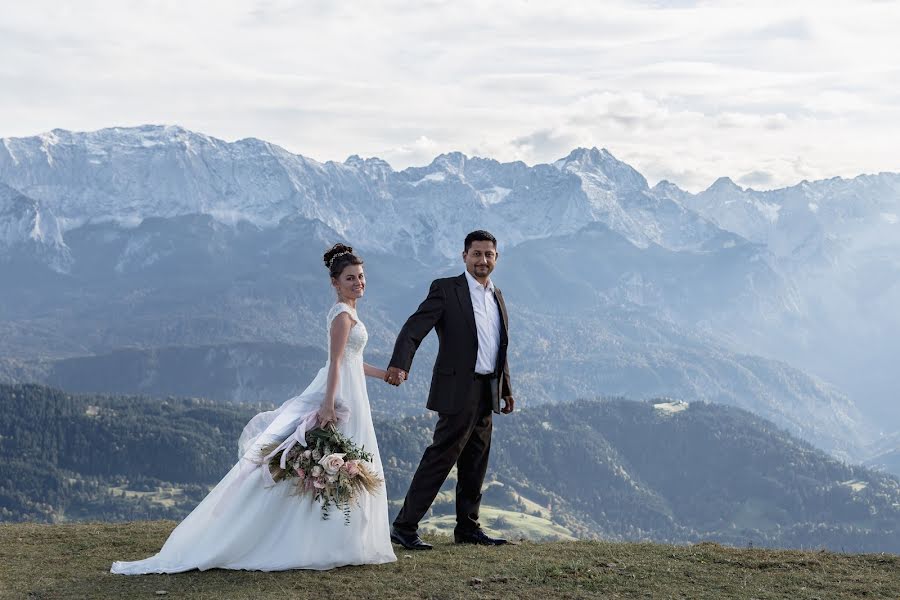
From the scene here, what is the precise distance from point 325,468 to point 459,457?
2.60 meters

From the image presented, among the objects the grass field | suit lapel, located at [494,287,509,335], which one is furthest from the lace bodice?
the grass field

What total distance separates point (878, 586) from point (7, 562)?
12406 mm

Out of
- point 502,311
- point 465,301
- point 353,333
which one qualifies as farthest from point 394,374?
point 502,311

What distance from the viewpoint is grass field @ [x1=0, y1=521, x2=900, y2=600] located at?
12.7m

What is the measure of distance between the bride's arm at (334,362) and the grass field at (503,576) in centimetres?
219

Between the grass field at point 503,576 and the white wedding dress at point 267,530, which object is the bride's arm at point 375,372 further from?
the grass field at point 503,576

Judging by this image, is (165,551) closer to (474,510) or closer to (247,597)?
(247,597)

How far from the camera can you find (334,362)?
1413 cm

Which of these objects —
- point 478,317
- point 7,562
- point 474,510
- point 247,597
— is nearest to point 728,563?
point 474,510

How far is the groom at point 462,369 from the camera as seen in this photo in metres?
14.8

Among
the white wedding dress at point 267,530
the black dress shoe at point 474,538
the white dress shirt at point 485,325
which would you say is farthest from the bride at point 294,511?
the black dress shoe at point 474,538

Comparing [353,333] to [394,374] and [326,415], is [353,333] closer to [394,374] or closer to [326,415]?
[394,374]

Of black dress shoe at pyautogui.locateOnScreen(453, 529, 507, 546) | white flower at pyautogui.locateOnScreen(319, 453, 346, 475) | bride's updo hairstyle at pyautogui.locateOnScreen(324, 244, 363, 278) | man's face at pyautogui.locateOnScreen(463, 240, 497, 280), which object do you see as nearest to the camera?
white flower at pyautogui.locateOnScreen(319, 453, 346, 475)

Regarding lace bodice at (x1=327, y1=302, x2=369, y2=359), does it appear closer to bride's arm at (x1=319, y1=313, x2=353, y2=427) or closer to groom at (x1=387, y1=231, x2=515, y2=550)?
bride's arm at (x1=319, y1=313, x2=353, y2=427)
